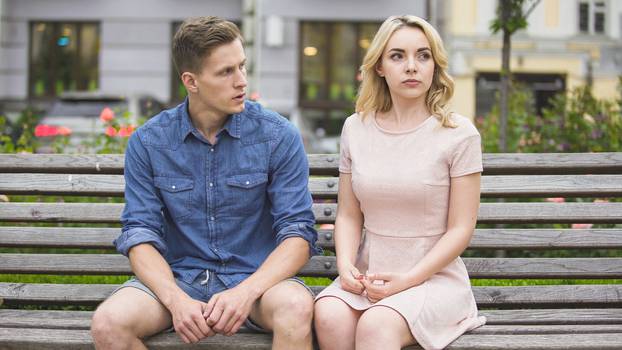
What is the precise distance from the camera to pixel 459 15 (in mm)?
18734

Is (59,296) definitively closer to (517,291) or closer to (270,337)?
(270,337)

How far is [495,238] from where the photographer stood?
3.93 m

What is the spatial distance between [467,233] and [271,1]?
16.2 metres

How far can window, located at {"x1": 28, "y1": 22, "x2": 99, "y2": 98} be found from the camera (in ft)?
65.1

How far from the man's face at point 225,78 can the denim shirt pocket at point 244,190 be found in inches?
10.9

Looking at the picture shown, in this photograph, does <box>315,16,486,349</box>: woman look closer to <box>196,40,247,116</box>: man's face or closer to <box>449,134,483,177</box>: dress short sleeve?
<box>449,134,483,177</box>: dress short sleeve

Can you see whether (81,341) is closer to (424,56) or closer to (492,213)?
(424,56)

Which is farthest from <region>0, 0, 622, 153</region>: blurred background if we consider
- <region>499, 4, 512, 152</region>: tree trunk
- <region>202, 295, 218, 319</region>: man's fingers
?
<region>202, 295, 218, 319</region>: man's fingers

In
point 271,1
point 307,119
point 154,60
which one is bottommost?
point 307,119

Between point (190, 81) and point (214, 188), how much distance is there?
46 centimetres

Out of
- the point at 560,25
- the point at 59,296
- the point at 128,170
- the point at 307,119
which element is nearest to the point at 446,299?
the point at 128,170

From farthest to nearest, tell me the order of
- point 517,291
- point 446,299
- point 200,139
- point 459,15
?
point 459,15, point 517,291, point 200,139, point 446,299

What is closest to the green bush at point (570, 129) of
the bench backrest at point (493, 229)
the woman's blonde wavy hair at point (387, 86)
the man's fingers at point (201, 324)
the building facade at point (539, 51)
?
the bench backrest at point (493, 229)

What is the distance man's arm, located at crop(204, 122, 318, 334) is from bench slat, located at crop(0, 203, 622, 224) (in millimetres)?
508
